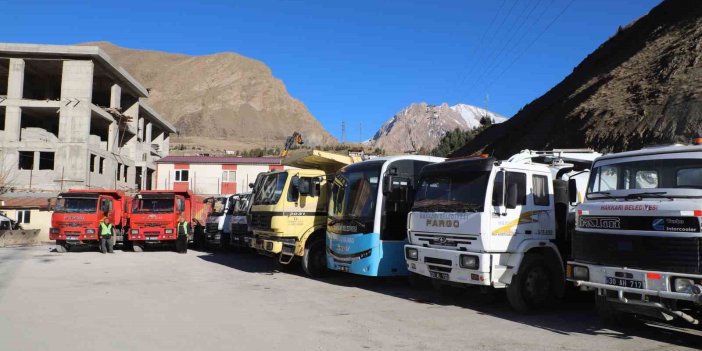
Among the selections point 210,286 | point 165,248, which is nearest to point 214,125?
point 165,248

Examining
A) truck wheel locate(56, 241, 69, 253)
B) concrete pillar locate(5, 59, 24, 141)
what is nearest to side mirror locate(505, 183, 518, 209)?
truck wheel locate(56, 241, 69, 253)

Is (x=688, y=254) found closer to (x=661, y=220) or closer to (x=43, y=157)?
(x=661, y=220)

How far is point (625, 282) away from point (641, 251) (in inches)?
18.0

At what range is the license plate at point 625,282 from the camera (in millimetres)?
6547

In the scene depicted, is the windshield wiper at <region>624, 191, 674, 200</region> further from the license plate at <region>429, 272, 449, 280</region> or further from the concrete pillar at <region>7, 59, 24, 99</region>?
the concrete pillar at <region>7, 59, 24, 99</region>

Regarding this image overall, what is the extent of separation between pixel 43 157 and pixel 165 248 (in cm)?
2600

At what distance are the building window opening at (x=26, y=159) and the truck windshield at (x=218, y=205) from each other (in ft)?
88.9

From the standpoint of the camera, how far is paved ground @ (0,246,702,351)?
264 inches

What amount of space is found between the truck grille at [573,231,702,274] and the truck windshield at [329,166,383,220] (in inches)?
184

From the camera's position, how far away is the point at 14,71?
136 ft

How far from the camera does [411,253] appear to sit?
390 inches

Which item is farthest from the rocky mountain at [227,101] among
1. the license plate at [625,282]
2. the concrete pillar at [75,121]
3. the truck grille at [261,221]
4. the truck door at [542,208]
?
the license plate at [625,282]

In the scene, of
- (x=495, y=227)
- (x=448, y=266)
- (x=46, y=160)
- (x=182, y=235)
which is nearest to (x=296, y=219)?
(x=448, y=266)

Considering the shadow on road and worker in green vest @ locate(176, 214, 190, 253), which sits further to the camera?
worker in green vest @ locate(176, 214, 190, 253)
